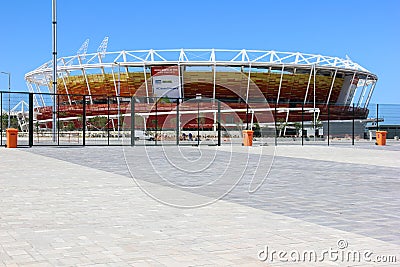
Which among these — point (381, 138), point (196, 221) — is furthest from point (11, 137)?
point (381, 138)

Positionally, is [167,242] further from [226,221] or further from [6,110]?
[6,110]

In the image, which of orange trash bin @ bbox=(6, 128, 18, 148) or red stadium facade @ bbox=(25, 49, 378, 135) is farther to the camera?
red stadium facade @ bbox=(25, 49, 378, 135)

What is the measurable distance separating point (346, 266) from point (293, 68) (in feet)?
257

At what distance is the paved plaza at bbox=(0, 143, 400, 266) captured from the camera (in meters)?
4.73

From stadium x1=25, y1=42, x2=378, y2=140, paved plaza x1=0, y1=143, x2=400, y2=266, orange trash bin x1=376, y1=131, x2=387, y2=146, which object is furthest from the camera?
stadium x1=25, y1=42, x2=378, y2=140

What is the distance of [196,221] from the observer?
6.62 m

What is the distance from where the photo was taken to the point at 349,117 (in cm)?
6950

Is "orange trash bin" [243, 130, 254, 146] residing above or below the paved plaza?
above

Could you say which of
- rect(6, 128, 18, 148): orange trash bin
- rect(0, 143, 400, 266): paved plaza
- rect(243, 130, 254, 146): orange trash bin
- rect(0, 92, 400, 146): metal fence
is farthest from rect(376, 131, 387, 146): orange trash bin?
rect(0, 143, 400, 266): paved plaza

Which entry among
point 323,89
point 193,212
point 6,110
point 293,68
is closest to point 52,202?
point 193,212

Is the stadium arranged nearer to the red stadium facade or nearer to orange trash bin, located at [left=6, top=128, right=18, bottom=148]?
the red stadium facade

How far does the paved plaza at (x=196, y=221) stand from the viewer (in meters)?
4.73

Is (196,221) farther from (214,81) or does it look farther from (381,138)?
(214,81)

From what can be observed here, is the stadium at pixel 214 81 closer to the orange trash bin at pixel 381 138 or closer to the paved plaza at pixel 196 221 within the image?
the orange trash bin at pixel 381 138
